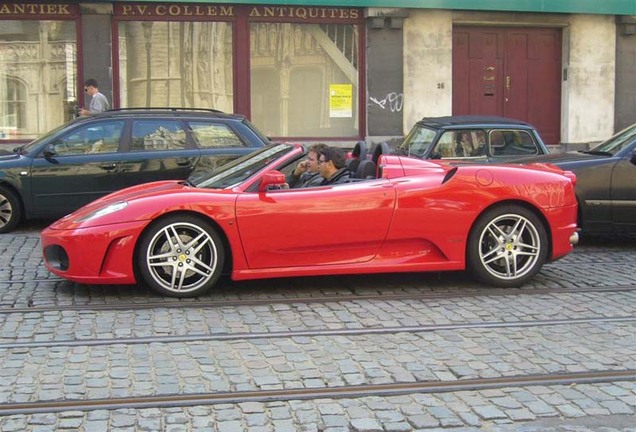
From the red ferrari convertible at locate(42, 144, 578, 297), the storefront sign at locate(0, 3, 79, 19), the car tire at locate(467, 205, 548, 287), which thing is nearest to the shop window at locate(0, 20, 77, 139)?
the storefront sign at locate(0, 3, 79, 19)

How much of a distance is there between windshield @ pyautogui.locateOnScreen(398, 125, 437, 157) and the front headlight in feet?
16.2

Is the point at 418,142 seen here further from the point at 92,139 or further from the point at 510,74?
the point at 510,74

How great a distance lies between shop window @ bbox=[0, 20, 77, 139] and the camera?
1517 centimetres

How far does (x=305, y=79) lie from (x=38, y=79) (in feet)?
17.0

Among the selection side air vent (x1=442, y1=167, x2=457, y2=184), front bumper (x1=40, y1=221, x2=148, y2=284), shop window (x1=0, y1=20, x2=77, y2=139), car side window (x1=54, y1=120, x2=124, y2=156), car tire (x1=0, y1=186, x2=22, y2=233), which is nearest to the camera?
front bumper (x1=40, y1=221, x2=148, y2=284)

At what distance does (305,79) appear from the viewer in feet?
53.5

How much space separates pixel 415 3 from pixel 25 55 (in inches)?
297

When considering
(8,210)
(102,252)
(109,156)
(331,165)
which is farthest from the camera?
(109,156)

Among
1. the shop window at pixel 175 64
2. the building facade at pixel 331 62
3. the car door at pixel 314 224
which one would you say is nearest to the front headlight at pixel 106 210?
the car door at pixel 314 224

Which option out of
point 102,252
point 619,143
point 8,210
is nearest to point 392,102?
point 619,143

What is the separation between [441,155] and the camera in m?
10.3

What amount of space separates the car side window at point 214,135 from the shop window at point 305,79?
5.61 m

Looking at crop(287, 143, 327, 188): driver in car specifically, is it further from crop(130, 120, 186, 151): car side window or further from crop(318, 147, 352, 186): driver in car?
crop(130, 120, 186, 151): car side window

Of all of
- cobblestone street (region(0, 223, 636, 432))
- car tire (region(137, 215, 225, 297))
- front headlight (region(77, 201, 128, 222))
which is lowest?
cobblestone street (region(0, 223, 636, 432))
